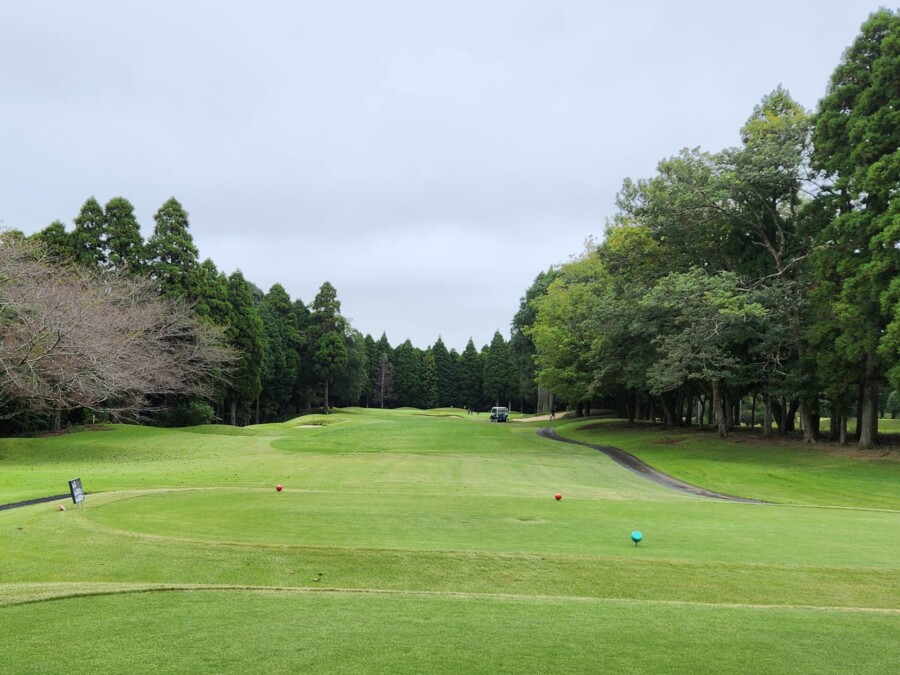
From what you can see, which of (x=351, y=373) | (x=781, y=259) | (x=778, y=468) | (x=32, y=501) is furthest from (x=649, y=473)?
(x=351, y=373)

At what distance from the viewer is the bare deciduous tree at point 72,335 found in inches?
945

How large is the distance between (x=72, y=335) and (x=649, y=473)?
2505 cm

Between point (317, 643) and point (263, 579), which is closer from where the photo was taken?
point (317, 643)

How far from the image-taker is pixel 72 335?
24.7 m

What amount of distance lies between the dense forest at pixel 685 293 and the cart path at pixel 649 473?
14.2 ft

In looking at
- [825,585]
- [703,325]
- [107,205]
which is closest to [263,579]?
[825,585]

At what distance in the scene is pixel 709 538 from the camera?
9500 mm

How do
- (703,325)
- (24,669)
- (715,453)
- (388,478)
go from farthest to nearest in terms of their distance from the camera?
(715,453), (703,325), (388,478), (24,669)

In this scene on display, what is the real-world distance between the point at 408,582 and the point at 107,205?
42175 mm

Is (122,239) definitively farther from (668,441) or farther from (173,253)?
(668,441)

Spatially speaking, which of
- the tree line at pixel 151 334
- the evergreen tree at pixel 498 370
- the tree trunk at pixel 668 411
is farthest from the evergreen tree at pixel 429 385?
the tree trunk at pixel 668 411

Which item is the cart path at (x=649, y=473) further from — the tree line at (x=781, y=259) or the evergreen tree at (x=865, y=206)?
the evergreen tree at (x=865, y=206)

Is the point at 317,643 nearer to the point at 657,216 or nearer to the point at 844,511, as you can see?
the point at 844,511

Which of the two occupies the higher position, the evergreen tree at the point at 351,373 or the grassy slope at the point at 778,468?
the evergreen tree at the point at 351,373
